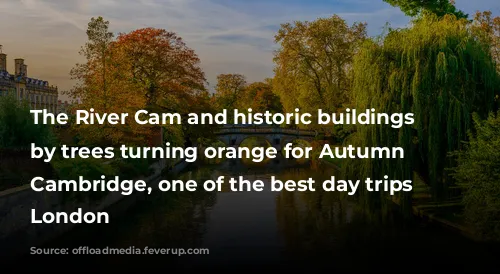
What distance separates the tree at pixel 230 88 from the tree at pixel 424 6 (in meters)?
74.5

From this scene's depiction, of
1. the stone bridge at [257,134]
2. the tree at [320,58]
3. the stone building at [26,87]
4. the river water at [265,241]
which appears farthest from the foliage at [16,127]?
the stone building at [26,87]

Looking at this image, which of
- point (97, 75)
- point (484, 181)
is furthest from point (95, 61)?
point (484, 181)

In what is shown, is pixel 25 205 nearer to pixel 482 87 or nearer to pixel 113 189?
pixel 113 189

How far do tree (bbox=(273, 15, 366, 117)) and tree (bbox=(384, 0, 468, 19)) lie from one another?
1712 cm

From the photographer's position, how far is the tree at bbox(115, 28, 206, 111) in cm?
5241

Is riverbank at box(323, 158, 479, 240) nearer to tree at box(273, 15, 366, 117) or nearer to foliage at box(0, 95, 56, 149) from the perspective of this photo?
foliage at box(0, 95, 56, 149)

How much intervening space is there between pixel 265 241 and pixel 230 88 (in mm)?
Answer: 96508

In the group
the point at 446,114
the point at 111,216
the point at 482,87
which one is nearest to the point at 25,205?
the point at 111,216

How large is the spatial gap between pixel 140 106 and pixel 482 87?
25.3 m

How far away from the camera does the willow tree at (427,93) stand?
69.4 feet

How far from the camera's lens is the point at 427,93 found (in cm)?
2139

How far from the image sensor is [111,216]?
25172mm

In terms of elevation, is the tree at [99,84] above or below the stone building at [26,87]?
below

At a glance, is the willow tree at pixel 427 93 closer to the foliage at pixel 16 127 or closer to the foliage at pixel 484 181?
the foliage at pixel 484 181
